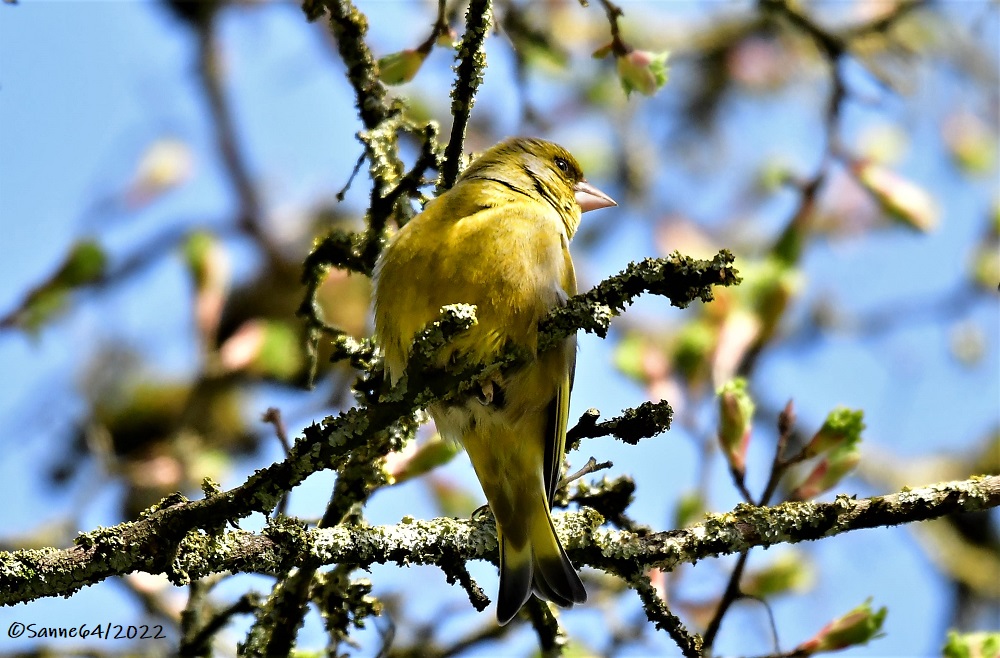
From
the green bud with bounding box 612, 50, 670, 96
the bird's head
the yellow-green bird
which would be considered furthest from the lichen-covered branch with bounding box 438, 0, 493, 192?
the bird's head

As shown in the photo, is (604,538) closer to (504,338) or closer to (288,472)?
(504,338)

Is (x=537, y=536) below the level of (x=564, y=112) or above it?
below

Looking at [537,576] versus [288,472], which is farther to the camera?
[537,576]

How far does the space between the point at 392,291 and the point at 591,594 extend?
63.5 inches

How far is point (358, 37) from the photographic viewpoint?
10.1 ft

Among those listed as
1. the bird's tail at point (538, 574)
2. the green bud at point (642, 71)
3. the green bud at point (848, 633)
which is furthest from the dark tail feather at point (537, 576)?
the green bud at point (642, 71)

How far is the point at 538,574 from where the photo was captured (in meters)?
2.86

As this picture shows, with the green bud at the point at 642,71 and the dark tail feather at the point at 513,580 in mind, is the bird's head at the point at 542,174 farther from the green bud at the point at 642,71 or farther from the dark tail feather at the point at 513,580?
the dark tail feather at the point at 513,580

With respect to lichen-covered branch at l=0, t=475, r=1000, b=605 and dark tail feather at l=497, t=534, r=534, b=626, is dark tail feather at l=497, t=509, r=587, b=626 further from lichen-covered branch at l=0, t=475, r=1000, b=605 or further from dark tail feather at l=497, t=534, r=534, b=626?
lichen-covered branch at l=0, t=475, r=1000, b=605

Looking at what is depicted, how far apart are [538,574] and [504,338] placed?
662 millimetres

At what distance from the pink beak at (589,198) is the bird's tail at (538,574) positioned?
5.52 ft

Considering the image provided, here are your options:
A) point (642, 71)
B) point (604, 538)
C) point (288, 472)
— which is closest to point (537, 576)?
point (604, 538)

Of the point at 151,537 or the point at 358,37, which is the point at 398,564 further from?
the point at 358,37

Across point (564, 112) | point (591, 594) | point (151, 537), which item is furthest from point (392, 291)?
point (564, 112)
